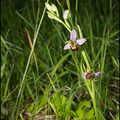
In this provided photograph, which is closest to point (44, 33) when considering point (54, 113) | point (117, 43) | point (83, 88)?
point (117, 43)

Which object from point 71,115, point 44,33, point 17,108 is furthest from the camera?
point 44,33

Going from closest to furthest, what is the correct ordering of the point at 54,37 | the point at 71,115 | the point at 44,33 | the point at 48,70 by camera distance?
the point at 71,115 < the point at 48,70 < the point at 54,37 < the point at 44,33

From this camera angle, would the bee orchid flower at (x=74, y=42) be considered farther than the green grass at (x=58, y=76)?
No

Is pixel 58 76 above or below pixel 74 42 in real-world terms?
below

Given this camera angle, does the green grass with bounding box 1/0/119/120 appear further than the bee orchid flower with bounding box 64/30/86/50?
Yes

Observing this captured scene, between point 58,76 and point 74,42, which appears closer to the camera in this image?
point 74,42

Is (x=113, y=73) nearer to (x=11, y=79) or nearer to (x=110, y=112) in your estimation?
(x=110, y=112)

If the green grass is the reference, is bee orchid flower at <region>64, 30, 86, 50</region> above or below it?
above

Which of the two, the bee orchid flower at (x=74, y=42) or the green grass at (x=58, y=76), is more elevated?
the bee orchid flower at (x=74, y=42)
